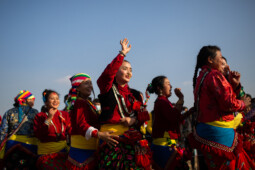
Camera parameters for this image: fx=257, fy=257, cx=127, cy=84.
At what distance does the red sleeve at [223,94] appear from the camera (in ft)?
9.88

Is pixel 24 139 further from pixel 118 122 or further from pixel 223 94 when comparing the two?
pixel 223 94

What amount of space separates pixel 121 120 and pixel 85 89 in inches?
43.8

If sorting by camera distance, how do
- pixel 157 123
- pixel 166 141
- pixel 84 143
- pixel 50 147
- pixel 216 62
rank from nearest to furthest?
pixel 216 62 → pixel 84 143 → pixel 166 141 → pixel 157 123 → pixel 50 147

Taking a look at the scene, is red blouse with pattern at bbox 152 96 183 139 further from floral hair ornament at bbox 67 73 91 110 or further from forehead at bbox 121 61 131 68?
floral hair ornament at bbox 67 73 91 110

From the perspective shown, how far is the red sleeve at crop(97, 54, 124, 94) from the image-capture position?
3.11 meters

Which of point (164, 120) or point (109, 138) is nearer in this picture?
point (109, 138)

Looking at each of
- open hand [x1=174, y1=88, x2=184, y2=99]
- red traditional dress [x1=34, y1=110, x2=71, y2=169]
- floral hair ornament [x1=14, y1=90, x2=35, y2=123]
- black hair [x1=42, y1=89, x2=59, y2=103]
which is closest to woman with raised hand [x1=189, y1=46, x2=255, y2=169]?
open hand [x1=174, y1=88, x2=184, y2=99]

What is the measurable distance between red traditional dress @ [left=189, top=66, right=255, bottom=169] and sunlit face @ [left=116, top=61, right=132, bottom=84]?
1.01 meters

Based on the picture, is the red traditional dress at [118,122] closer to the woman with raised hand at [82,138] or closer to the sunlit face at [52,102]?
the woman with raised hand at [82,138]

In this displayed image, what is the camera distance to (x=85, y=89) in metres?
4.13

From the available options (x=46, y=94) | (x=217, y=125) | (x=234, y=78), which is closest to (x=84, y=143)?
(x=217, y=125)

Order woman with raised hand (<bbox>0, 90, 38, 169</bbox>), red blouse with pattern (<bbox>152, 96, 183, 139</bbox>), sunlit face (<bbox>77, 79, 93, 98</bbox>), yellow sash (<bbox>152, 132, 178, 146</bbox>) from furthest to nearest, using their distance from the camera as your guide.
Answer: woman with raised hand (<bbox>0, 90, 38, 169</bbox>) → yellow sash (<bbox>152, 132, 178, 146</bbox>) → red blouse with pattern (<bbox>152, 96, 183, 139</bbox>) → sunlit face (<bbox>77, 79, 93, 98</bbox>)

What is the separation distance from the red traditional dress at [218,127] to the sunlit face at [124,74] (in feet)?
3.32

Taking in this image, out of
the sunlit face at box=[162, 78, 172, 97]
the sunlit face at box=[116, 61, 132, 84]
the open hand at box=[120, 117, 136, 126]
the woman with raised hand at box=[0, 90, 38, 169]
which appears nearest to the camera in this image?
the open hand at box=[120, 117, 136, 126]
